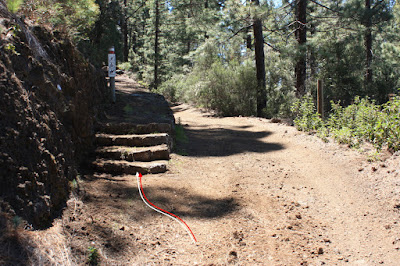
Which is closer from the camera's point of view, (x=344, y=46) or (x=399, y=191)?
(x=399, y=191)

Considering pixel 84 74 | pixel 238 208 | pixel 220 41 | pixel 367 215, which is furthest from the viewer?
pixel 220 41

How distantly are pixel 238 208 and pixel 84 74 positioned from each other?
12.6ft

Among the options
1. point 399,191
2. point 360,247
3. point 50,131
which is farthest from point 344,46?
point 50,131

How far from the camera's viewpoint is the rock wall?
3.09m

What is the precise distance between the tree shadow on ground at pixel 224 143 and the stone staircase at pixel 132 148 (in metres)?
1.07

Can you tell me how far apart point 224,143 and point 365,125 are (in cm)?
337

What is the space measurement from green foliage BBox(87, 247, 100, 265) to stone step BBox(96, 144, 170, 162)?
2.87 m

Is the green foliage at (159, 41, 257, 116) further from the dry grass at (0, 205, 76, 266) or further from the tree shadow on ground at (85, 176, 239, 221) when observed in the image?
the dry grass at (0, 205, 76, 266)

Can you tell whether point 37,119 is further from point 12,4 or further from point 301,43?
point 301,43

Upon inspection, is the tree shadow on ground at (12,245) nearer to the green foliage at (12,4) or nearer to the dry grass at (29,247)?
the dry grass at (29,247)

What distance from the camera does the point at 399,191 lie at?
4.58 metres

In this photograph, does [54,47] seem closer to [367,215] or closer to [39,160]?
[39,160]

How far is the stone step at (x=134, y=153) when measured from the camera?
6.02m

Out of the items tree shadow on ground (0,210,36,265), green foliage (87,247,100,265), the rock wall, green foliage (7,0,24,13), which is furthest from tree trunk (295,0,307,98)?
tree shadow on ground (0,210,36,265)
